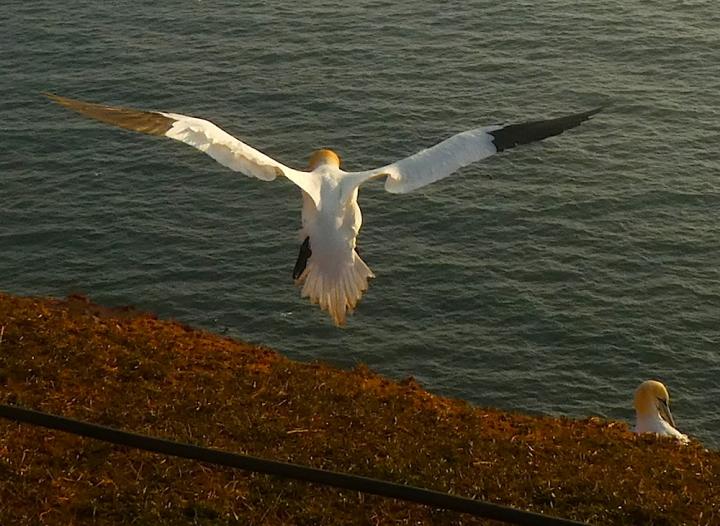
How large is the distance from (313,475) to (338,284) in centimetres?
733

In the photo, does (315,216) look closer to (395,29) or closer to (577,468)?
(577,468)

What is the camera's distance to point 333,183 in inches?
526

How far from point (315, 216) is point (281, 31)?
27.4 metres

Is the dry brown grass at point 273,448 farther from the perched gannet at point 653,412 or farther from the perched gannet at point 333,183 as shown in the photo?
the perched gannet at point 653,412

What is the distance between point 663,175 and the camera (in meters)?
30.4

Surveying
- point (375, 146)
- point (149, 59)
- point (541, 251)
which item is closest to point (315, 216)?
point (541, 251)

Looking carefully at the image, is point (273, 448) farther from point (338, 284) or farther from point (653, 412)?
point (653, 412)

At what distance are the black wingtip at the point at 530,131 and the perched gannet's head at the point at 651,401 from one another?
5.54m

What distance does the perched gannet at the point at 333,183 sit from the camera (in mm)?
12961

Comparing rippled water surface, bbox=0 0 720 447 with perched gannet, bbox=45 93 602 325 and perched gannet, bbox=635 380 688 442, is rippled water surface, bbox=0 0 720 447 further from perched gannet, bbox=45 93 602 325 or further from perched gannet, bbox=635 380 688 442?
perched gannet, bbox=45 93 602 325

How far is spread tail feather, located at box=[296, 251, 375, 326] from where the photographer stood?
13.1 m

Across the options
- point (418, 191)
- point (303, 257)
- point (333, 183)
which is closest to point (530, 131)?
point (333, 183)

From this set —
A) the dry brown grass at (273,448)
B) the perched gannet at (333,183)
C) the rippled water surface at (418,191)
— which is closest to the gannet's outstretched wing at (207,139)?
the perched gannet at (333,183)

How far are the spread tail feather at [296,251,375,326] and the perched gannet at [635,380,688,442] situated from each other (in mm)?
5204
